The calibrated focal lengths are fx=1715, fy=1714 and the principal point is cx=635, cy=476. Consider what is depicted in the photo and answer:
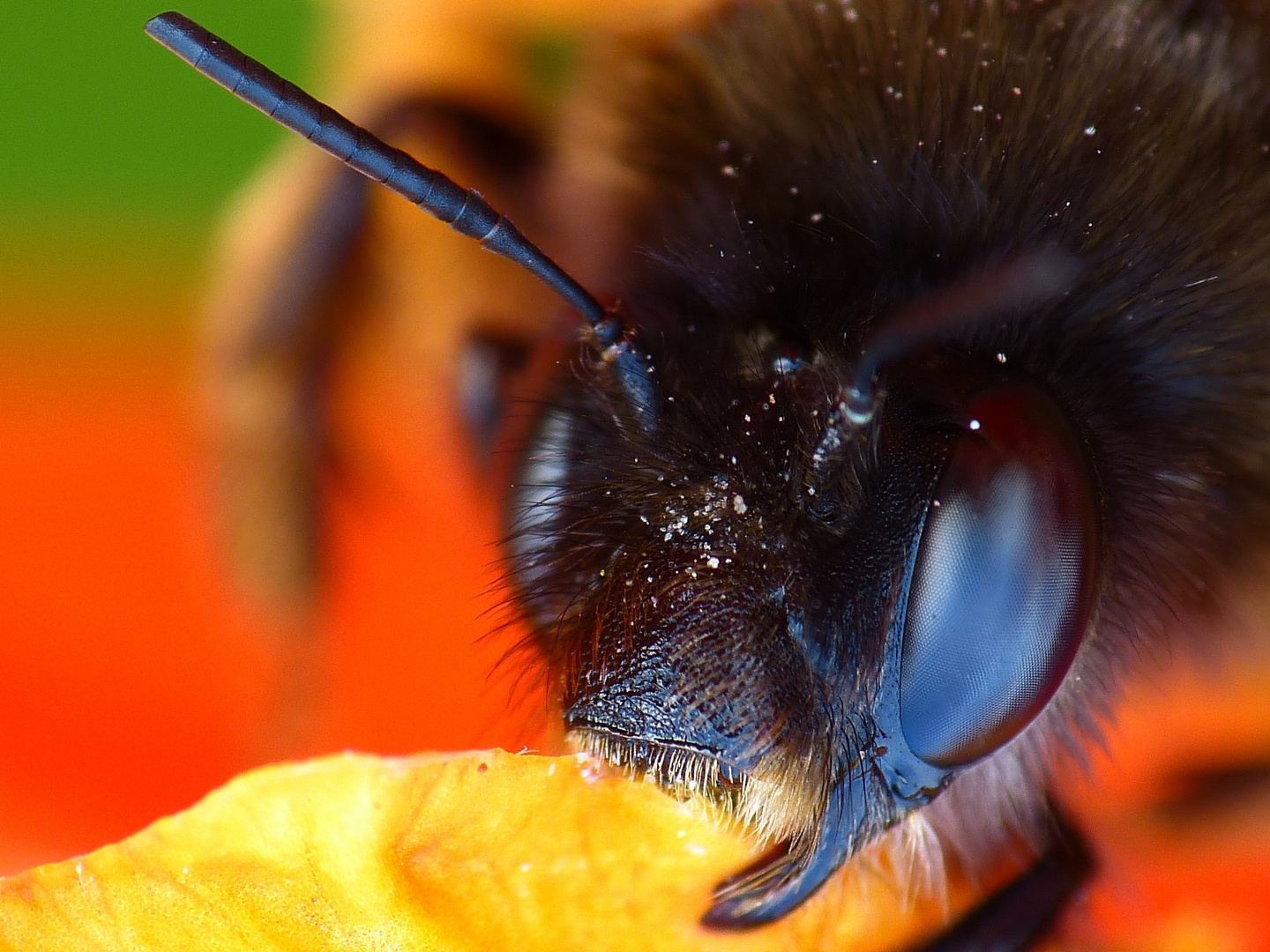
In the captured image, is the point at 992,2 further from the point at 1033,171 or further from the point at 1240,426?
the point at 1240,426

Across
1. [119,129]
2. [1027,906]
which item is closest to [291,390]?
[119,129]

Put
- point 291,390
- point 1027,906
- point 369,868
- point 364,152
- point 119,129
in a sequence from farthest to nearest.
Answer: point 119,129
point 291,390
point 1027,906
point 364,152
point 369,868

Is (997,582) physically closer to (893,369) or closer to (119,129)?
(893,369)

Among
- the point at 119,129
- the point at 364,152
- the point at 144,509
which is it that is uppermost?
the point at 119,129

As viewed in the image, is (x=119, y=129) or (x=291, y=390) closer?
(x=291, y=390)

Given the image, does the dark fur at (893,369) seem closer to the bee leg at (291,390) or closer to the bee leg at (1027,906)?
the bee leg at (1027,906)

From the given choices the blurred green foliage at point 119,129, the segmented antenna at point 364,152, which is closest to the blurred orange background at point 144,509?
the blurred green foliage at point 119,129
